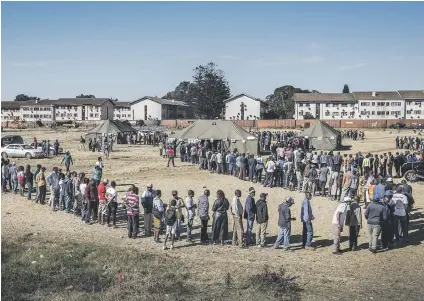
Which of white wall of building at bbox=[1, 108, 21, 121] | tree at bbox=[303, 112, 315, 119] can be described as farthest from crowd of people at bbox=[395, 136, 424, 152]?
white wall of building at bbox=[1, 108, 21, 121]

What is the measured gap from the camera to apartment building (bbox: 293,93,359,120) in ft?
318

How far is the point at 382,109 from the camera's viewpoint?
3802 inches

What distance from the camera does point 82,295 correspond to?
1046 centimetres

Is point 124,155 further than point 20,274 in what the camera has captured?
Yes

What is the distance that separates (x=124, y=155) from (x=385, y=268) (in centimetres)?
3084

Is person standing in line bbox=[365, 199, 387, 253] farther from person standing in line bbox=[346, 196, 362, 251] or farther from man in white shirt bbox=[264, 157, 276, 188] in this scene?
man in white shirt bbox=[264, 157, 276, 188]

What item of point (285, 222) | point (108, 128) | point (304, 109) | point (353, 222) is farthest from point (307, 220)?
point (304, 109)

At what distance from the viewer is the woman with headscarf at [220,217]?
1399cm

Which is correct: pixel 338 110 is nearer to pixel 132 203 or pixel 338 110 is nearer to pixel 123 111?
pixel 123 111

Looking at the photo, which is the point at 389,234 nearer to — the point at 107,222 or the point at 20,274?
the point at 107,222

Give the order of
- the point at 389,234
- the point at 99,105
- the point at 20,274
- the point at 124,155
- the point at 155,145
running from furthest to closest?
the point at 99,105, the point at 155,145, the point at 124,155, the point at 389,234, the point at 20,274

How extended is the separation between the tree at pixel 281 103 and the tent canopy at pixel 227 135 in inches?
2816

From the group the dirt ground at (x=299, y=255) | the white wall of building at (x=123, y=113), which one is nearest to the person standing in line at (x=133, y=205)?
the dirt ground at (x=299, y=255)

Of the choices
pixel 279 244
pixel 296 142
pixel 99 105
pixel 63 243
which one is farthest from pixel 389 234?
pixel 99 105
